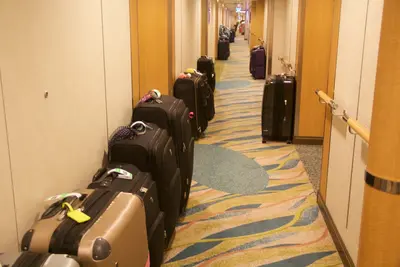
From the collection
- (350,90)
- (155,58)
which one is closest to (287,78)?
(155,58)

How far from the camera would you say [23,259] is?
1551 millimetres

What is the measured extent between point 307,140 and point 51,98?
4189mm

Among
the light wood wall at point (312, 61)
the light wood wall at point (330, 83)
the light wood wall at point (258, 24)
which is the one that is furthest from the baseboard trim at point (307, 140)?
the light wood wall at point (258, 24)

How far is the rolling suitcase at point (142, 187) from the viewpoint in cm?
237

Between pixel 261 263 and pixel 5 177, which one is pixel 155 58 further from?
pixel 5 177

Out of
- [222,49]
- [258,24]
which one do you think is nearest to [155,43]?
[258,24]

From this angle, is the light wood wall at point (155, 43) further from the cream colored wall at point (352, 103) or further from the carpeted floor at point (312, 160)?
the cream colored wall at point (352, 103)

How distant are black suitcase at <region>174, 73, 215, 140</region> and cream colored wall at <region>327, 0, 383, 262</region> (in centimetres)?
238

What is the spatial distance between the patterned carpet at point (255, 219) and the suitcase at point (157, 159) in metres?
0.40

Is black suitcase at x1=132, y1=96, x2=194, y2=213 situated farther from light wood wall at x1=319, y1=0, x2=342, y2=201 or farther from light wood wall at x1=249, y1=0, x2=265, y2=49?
light wood wall at x1=249, y1=0, x2=265, y2=49

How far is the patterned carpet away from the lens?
307 cm

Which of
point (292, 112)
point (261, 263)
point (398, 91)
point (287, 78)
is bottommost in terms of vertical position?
point (261, 263)

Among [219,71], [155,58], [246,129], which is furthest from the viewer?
[219,71]

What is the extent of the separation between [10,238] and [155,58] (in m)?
3.38
